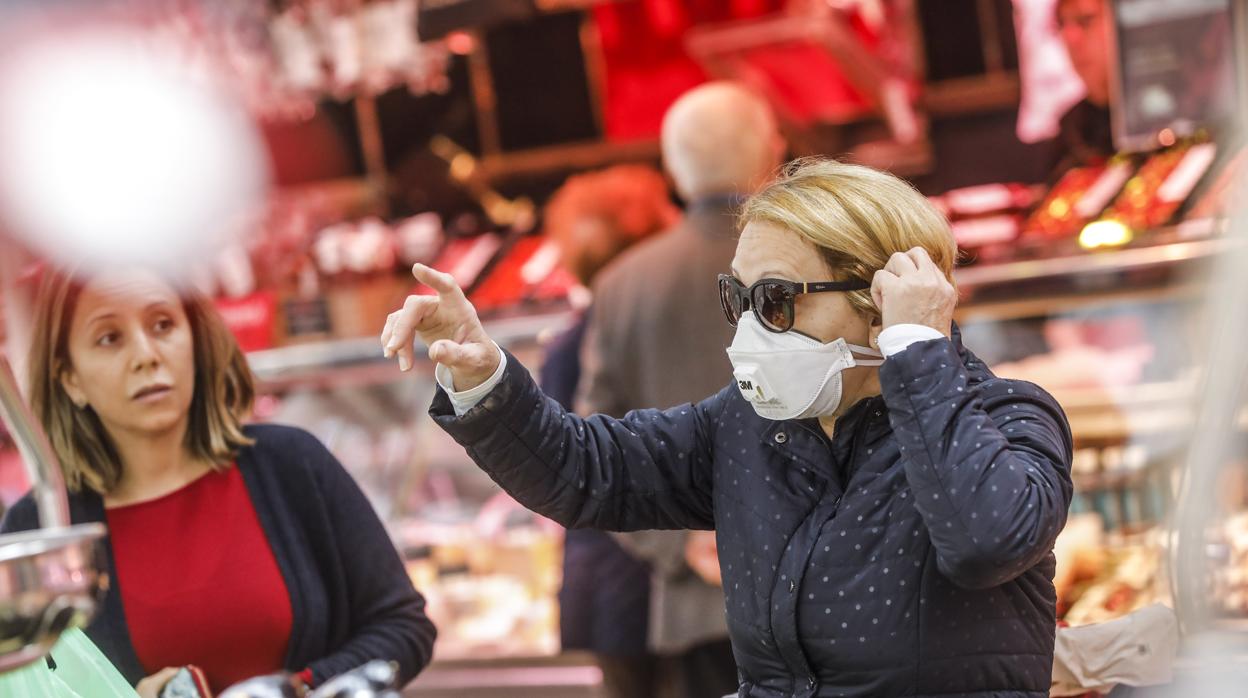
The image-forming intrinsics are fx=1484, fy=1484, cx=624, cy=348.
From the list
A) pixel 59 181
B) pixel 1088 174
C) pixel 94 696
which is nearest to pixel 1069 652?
pixel 94 696

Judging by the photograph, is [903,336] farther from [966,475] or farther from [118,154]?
[118,154]

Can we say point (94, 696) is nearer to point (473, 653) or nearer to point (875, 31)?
point (473, 653)

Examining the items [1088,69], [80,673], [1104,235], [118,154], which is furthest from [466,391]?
[118,154]

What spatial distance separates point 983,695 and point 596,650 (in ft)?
7.10

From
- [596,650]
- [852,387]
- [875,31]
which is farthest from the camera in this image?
[875,31]

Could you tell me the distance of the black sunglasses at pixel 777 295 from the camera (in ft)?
6.01

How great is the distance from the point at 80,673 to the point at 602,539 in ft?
6.06

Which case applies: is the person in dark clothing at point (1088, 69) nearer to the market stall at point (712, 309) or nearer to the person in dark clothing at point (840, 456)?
the market stall at point (712, 309)

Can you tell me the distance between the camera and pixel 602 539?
379cm

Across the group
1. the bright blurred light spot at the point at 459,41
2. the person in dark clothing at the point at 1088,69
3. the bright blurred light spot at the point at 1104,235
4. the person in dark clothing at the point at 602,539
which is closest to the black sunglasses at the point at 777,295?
the person in dark clothing at the point at 602,539

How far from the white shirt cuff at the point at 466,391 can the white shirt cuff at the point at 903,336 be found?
0.51m

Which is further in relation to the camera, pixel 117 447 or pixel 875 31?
pixel 875 31

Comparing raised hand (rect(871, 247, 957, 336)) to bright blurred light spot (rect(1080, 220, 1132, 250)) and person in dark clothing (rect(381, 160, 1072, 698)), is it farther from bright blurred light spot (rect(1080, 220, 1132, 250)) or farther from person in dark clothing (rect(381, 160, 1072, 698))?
bright blurred light spot (rect(1080, 220, 1132, 250))

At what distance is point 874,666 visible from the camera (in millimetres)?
1753
